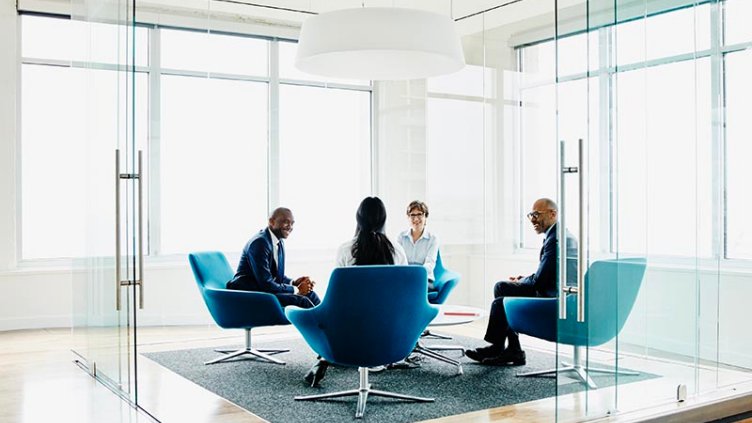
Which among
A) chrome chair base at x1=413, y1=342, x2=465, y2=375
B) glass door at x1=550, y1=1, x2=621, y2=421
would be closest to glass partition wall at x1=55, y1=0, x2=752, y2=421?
glass door at x1=550, y1=1, x2=621, y2=421

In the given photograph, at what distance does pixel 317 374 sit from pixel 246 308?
0.80 m

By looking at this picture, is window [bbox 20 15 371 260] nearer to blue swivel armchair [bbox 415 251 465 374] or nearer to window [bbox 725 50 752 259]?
blue swivel armchair [bbox 415 251 465 374]

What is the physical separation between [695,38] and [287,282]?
3.38m

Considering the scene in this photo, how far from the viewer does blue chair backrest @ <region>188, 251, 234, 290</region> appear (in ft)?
19.8

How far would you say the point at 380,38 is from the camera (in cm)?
498

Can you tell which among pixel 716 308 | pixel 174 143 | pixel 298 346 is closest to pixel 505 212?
pixel 298 346

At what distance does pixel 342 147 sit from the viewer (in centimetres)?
898

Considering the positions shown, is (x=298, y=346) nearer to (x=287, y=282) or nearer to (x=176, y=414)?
(x=287, y=282)

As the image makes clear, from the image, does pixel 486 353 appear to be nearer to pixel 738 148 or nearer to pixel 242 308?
pixel 242 308

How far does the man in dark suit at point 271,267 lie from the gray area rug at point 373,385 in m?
0.53

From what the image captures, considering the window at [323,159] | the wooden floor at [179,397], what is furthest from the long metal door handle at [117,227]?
the window at [323,159]

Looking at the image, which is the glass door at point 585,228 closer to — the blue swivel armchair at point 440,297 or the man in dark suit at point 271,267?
the blue swivel armchair at point 440,297

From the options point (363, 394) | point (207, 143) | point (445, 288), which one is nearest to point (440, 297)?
point (445, 288)

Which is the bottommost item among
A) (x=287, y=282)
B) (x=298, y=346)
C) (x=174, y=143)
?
(x=298, y=346)
